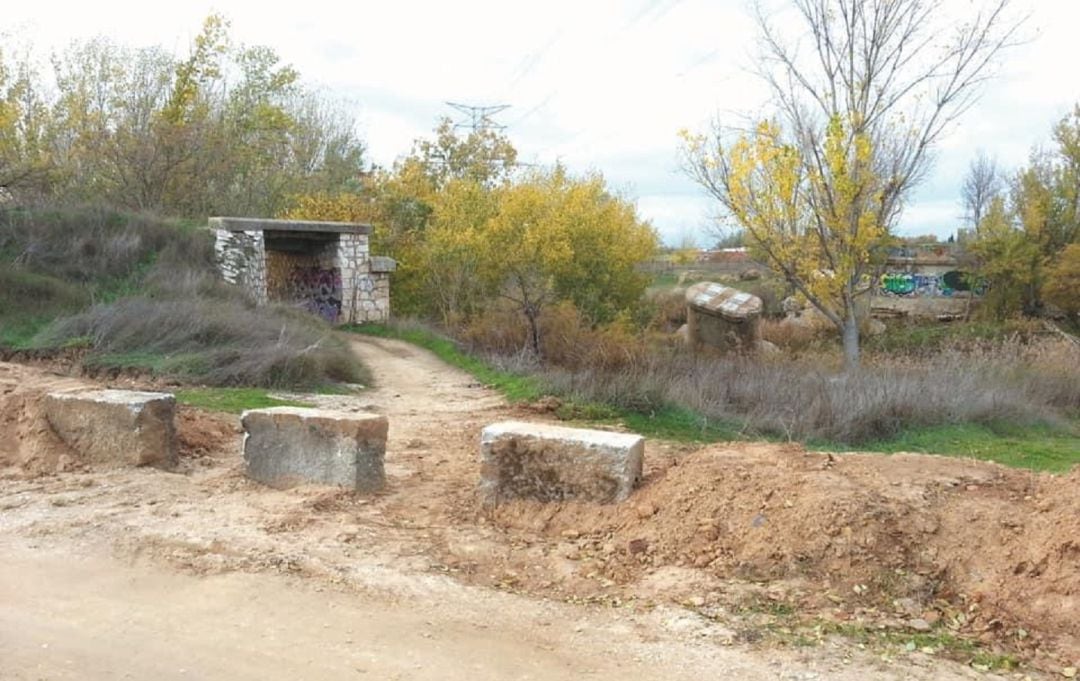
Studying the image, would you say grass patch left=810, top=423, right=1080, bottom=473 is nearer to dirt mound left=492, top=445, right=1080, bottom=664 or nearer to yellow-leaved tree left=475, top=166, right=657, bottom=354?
dirt mound left=492, top=445, right=1080, bottom=664

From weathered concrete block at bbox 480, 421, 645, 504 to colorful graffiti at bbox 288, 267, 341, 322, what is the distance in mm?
18585

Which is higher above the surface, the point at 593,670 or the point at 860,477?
the point at 860,477

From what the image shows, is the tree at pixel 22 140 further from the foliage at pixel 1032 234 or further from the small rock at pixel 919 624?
the foliage at pixel 1032 234

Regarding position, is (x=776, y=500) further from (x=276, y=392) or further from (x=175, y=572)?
(x=276, y=392)

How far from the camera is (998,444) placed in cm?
1164

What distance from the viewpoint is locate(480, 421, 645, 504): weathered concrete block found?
6.09 meters

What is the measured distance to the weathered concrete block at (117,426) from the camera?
7348mm

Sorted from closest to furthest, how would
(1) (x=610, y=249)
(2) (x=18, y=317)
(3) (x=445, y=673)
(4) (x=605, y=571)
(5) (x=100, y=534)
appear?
1. (3) (x=445, y=673)
2. (4) (x=605, y=571)
3. (5) (x=100, y=534)
4. (2) (x=18, y=317)
5. (1) (x=610, y=249)

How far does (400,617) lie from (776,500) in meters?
2.26

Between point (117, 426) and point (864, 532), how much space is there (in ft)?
18.7

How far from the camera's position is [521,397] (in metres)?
13.3

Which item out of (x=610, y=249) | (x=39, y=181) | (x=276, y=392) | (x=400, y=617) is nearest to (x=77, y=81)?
(x=39, y=181)

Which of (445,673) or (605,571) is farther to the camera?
(605,571)

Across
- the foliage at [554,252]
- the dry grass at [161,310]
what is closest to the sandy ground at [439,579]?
the dry grass at [161,310]
